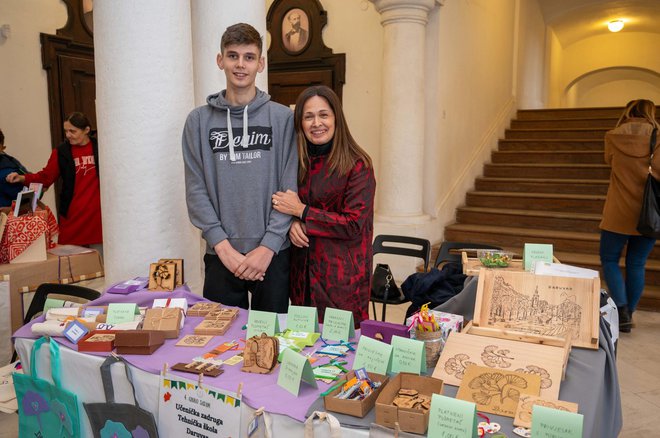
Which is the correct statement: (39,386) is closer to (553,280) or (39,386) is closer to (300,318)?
(300,318)

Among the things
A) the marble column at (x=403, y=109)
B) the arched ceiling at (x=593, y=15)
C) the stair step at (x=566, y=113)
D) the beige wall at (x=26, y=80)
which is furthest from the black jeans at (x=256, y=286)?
the arched ceiling at (x=593, y=15)

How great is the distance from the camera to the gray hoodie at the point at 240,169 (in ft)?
7.43

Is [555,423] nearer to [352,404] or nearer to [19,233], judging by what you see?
[352,404]

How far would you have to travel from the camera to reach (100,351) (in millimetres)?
1884

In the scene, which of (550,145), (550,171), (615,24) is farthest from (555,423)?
(615,24)

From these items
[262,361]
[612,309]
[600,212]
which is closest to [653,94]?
[600,212]

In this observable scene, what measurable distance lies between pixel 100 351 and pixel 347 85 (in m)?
5.55

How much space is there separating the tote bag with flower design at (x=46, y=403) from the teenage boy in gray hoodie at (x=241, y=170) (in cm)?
72

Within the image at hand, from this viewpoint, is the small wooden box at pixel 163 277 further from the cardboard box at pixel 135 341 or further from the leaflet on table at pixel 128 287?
the cardboard box at pixel 135 341

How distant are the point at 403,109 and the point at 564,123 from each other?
4.10 meters

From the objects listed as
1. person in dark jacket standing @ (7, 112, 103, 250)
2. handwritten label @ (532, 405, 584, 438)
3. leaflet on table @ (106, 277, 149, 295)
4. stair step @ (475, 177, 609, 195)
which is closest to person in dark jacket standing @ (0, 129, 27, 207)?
person in dark jacket standing @ (7, 112, 103, 250)

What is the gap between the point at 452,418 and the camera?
1.28 meters

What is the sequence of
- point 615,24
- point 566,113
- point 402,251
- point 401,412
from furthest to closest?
1. point 615,24
2. point 566,113
3. point 402,251
4. point 401,412

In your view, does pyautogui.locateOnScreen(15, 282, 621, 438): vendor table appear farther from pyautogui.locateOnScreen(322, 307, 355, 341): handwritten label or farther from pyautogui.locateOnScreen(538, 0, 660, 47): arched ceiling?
pyautogui.locateOnScreen(538, 0, 660, 47): arched ceiling
